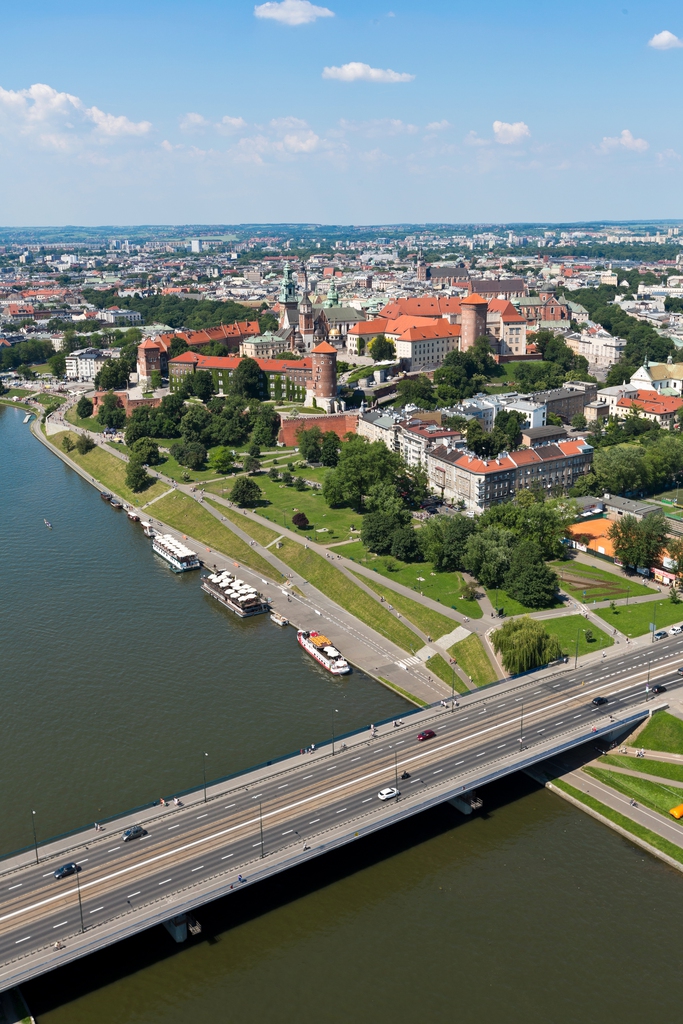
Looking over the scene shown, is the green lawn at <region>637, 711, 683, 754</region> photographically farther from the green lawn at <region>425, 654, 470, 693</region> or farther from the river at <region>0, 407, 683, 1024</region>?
the green lawn at <region>425, 654, 470, 693</region>

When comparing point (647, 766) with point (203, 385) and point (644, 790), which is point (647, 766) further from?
point (203, 385)

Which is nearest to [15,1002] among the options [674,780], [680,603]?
[674,780]

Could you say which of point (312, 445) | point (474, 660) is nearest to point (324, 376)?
point (312, 445)

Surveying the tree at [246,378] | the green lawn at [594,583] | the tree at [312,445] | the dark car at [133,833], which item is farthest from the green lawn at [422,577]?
the tree at [246,378]

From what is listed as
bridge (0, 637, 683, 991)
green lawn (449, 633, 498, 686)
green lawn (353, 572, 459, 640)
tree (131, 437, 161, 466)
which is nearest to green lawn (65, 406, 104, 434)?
tree (131, 437, 161, 466)

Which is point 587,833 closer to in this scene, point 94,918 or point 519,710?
point 519,710

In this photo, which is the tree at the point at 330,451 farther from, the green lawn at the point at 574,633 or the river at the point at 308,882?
the green lawn at the point at 574,633
